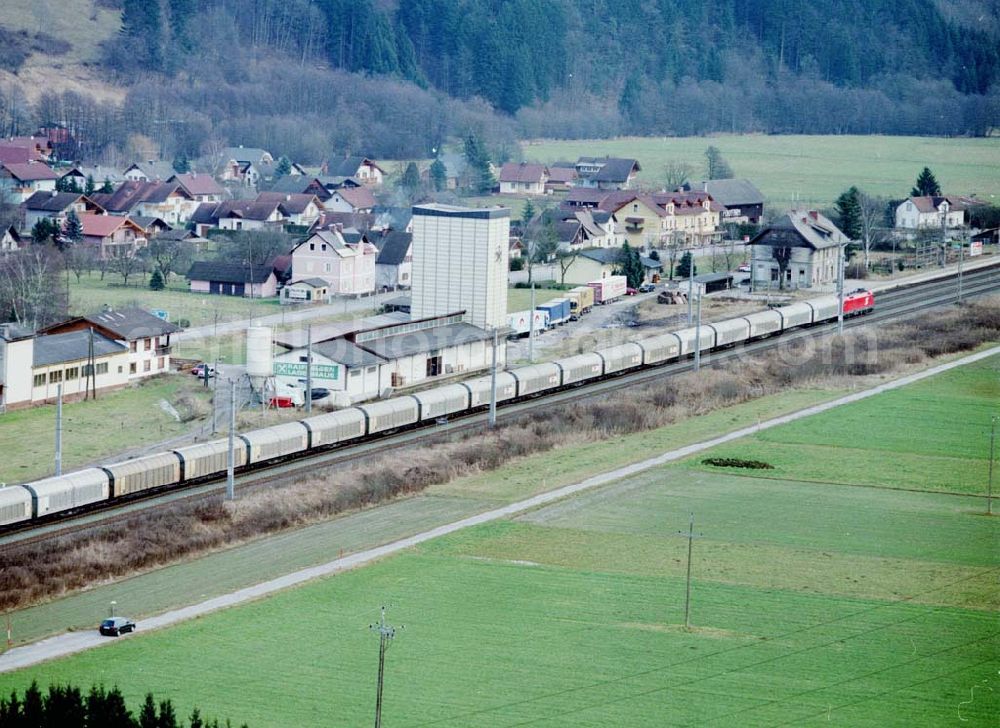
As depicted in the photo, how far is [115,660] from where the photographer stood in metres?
34.7

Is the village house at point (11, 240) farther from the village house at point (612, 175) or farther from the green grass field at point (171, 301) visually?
the village house at point (612, 175)

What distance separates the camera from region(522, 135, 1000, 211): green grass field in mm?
147875

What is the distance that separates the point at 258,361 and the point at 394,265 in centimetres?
3587

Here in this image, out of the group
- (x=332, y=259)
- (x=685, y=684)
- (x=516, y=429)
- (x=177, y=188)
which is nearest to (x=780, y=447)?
(x=516, y=429)

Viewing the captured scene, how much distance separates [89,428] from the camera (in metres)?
59.2

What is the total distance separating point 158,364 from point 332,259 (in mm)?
24419

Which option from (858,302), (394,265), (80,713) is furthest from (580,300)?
(80,713)

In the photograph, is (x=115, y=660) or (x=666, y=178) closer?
(x=115, y=660)

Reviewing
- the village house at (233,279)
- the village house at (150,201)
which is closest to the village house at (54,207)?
the village house at (150,201)

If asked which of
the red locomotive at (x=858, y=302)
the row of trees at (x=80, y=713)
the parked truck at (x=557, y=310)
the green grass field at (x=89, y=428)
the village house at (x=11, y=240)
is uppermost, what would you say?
the village house at (x=11, y=240)

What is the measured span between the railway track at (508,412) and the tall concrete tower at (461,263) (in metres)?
8.96

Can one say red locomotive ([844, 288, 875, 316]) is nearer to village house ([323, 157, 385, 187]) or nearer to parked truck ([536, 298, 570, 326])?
parked truck ([536, 298, 570, 326])

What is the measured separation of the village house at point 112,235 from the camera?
105m

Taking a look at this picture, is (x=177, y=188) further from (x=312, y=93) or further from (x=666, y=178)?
(x=312, y=93)
